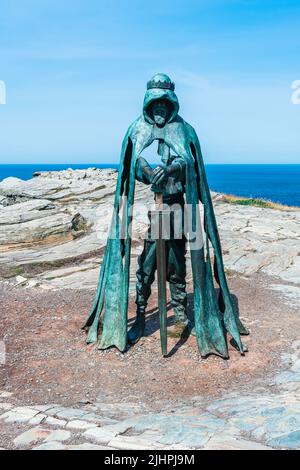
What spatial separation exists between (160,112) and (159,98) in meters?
0.21

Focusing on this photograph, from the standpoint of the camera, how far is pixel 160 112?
20.7ft

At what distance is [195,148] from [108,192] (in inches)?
480

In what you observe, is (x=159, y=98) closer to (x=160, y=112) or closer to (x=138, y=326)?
(x=160, y=112)

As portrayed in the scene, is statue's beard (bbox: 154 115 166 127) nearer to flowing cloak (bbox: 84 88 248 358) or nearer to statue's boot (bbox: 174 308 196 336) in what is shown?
flowing cloak (bbox: 84 88 248 358)

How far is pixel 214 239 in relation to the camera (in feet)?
21.9

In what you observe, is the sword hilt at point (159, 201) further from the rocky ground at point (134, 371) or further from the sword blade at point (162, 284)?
the rocky ground at point (134, 371)

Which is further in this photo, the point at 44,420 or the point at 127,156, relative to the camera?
the point at 127,156

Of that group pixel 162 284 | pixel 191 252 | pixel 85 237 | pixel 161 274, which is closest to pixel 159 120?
pixel 191 252

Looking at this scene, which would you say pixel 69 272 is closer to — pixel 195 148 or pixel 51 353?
pixel 51 353

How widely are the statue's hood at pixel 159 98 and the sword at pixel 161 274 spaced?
0.98 m

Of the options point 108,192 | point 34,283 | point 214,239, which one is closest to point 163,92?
point 214,239

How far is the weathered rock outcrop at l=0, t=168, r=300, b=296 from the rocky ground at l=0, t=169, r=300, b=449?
60mm

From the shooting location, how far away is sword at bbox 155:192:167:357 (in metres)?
6.18
